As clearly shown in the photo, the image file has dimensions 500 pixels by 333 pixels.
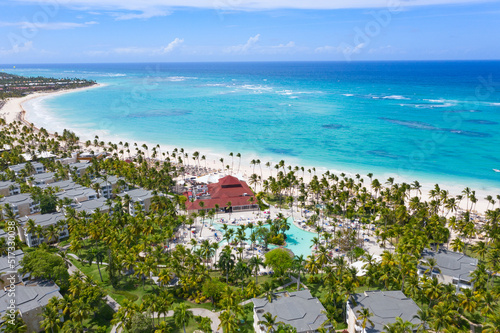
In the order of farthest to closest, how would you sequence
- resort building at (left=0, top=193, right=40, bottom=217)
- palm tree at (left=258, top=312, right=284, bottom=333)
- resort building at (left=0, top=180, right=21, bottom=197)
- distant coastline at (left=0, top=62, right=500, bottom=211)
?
distant coastline at (left=0, top=62, right=500, bottom=211) < resort building at (left=0, top=180, right=21, bottom=197) < resort building at (left=0, top=193, right=40, bottom=217) < palm tree at (left=258, top=312, right=284, bottom=333)

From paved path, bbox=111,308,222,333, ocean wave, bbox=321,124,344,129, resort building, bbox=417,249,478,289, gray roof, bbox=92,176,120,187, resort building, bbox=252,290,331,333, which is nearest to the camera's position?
resort building, bbox=252,290,331,333

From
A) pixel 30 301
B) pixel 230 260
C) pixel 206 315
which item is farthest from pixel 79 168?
pixel 206 315

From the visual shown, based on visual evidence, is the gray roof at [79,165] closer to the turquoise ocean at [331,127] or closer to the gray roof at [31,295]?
the turquoise ocean at [331,127]

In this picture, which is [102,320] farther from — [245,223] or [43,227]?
[245,223]

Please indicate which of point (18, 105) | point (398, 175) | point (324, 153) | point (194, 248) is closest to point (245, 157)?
point (324, 153)

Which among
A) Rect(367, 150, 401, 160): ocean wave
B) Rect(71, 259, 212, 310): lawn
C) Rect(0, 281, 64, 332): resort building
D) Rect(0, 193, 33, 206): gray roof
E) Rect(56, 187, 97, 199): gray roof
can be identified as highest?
Rect(367, 150, 401, 160): ocean wave

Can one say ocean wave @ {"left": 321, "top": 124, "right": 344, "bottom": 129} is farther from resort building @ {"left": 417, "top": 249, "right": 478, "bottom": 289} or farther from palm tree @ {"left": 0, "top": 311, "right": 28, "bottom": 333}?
palm tree @ {"left": 0, "top": 311, "right": 28, "bottom": 333}

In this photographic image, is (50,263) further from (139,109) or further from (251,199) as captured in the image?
(139,109)

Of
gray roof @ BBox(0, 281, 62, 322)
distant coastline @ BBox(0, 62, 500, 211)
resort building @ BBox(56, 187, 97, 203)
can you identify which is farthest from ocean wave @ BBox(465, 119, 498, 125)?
gray roof @ BBox(0, 281, 62, 322)
